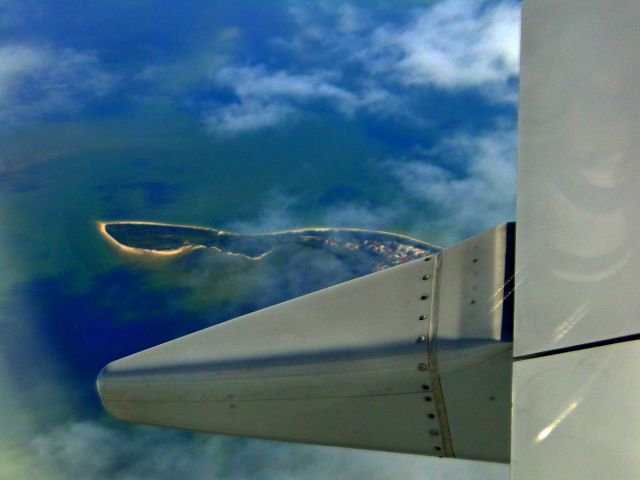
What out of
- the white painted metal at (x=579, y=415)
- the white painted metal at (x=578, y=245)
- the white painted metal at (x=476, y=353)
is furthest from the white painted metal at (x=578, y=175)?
the white painted metal at (x=476, y=353)

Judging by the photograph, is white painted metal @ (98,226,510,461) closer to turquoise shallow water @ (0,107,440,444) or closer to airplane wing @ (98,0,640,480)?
airplane wing @ (98,0,640,480)

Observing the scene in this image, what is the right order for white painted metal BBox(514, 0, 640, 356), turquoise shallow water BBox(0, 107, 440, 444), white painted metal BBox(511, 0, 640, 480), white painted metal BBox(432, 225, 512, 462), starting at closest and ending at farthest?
white painted metal BBox(511, 0, 640, 480) → white painted metal BBox(514, 0, 640, 356) → white painted metal BBox(432, 225, 512, 462) → turquoise shallow water BBox(0, 107, 440, 444)

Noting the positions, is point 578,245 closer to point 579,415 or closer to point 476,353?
point 476,353

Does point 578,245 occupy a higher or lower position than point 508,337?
higher

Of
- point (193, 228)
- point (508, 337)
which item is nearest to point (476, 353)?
point (508, 337)

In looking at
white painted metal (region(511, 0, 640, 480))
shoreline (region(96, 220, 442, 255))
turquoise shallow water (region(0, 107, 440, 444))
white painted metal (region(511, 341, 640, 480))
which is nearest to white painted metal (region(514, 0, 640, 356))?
white painted metal (region(511, 0, 640, 480))

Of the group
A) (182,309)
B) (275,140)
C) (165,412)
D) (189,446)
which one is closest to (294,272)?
(182,309)
